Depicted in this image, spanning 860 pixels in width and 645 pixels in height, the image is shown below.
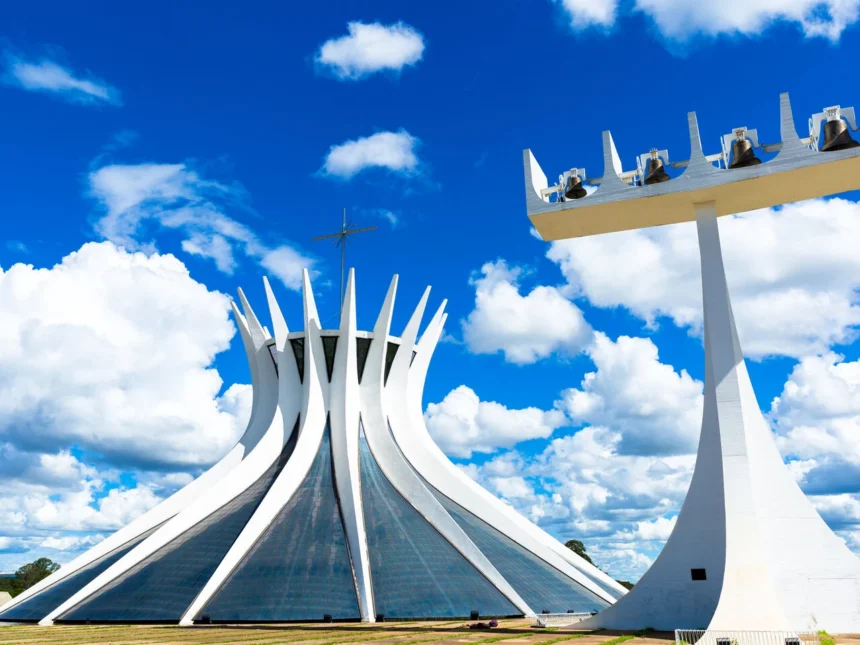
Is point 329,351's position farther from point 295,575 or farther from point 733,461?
point 733,461

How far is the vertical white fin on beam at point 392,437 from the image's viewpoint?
27000 millimetres

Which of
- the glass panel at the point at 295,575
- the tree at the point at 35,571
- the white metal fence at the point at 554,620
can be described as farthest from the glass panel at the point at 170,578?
the tree at the point at 35,571

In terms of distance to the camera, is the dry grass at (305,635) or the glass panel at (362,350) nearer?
the dry grass at (305,635)

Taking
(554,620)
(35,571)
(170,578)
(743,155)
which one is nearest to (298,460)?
(170,578)

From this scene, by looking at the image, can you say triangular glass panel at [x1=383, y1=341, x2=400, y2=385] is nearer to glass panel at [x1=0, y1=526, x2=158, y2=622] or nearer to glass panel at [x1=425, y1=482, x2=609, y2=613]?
glass panel at [x1=425, y1=482, x2=609, y2=613]

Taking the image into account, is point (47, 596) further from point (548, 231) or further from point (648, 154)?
point (648, 154)

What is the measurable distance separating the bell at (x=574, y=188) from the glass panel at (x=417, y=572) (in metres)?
13.7

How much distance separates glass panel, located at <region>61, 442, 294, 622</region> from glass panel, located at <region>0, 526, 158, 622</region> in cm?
142

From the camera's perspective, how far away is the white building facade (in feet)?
80.4

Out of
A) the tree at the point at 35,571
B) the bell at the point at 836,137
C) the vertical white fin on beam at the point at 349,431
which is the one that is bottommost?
the tree at the point at 35,571

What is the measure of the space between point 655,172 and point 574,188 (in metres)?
2.00

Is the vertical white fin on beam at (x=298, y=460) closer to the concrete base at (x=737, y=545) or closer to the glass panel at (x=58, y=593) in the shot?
the glass panel at (x=58, y=593)

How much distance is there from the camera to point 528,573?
90.8 ft

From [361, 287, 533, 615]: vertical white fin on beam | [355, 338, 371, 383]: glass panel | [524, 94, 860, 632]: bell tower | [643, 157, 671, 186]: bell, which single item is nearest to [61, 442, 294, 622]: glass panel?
[361, 287, 533, 615]: vertical white fin on beam
